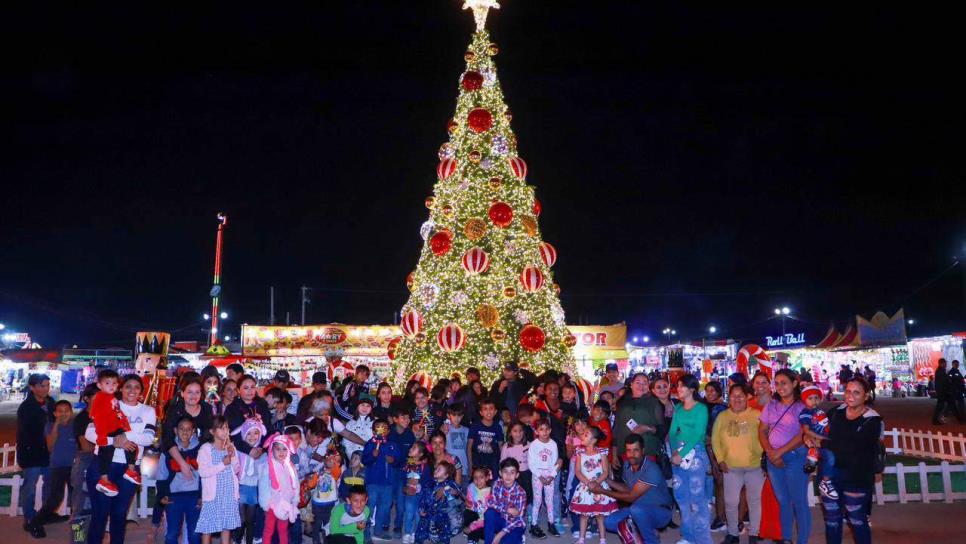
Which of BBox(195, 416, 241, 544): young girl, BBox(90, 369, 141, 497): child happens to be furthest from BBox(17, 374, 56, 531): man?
BBox(195, 416, 241, 544): young girl

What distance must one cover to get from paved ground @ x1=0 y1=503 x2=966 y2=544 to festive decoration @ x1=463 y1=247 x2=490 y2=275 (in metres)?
8.58

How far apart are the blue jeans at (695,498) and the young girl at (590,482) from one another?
0.70 m

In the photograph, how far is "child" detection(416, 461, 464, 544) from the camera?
7.67 m

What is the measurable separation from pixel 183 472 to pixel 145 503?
3042mm

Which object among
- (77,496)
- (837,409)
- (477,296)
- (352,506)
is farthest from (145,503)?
(477,296)

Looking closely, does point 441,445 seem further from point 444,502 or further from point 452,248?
point 452,248

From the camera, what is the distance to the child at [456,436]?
893cm

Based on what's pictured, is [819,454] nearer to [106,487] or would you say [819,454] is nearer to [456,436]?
[456,436]

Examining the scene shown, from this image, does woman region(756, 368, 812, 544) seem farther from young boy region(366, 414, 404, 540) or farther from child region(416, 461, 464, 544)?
young boy region(366, 414, 404, 540)

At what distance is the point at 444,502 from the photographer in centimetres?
775

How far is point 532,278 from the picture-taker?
54.1 ft

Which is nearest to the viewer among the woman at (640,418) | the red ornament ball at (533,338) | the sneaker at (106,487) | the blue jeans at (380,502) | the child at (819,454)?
the child at (819,454)

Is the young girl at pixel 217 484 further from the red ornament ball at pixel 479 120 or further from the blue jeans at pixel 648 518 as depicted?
the red ornament ball at pixel 479 120

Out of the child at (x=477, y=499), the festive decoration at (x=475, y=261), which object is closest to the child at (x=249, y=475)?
the child at (x=477, y=499)
